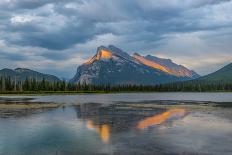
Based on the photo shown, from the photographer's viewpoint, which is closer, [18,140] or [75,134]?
[18,140]

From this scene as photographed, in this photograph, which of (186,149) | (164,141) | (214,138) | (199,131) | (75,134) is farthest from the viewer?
(199,131)

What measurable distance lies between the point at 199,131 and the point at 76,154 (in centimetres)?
2008

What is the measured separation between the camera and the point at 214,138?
113 ft

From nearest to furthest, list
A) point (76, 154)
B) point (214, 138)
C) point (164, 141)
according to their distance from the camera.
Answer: point (76, 154), point (164, 141), point (214, 138)

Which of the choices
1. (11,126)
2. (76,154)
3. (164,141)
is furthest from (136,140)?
(11,126)

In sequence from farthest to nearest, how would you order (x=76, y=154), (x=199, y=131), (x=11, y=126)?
1. (x=11, y=126)
2. (x=199, y=131)
3. (x=76, y=154)

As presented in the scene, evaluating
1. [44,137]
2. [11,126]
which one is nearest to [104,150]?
[44,137]

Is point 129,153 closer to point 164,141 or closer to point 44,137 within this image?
point 164,141

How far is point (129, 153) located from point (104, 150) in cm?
257

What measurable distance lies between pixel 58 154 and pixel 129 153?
6.08 m

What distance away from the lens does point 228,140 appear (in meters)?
33.0

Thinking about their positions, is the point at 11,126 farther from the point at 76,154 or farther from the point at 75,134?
the point at 76,154

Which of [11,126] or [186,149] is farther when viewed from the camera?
[11,126]

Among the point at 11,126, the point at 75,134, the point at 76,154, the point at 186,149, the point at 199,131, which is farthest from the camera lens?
the point at 11,126
